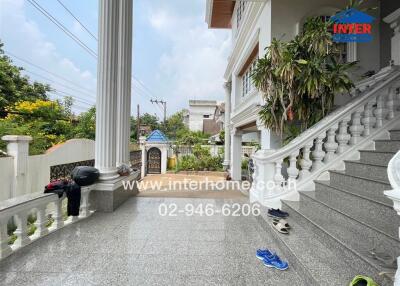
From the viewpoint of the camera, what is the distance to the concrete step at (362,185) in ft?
7.13

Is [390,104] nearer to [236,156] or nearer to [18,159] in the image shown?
[236,156]

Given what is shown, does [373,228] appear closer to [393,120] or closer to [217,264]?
[217,264]

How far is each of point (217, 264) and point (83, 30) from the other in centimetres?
1146

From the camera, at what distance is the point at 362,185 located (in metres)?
2.45

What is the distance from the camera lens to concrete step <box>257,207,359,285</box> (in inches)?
65.2

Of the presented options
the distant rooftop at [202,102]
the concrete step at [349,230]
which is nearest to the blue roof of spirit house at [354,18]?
the concrete step at [349,230]

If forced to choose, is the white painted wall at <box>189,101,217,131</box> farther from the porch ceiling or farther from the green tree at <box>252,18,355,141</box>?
the green tree at <box>252,18,355,141</box>

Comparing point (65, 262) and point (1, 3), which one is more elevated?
point (1, 3)

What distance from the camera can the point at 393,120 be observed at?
3160mm

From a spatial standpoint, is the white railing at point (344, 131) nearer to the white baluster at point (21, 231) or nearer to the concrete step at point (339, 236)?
the concrete step at point (339, 236)

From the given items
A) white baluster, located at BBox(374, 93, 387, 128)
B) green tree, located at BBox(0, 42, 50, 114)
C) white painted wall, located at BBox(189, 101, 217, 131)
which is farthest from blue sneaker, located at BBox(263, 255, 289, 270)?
white painted wall, located at BBox(189, 101, 217, 131)

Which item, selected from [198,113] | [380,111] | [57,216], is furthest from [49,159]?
[198,113]

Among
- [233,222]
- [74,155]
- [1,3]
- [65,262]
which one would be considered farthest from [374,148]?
[74,155]

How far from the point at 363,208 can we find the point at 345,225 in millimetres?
232
